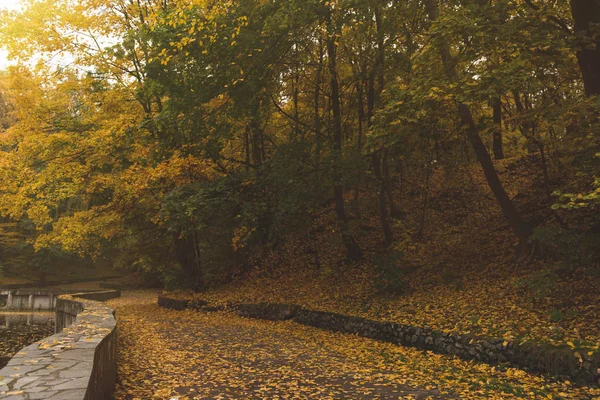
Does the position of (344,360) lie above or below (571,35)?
below

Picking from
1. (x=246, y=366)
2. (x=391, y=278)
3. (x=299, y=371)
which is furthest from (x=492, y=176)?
(x=246, y=366)

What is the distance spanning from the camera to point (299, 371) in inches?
308

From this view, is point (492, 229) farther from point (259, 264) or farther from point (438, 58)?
point (259, 264)

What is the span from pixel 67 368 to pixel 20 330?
672 inches

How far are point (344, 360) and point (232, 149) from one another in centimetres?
1495

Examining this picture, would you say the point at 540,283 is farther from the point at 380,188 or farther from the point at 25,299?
the point at 25,299

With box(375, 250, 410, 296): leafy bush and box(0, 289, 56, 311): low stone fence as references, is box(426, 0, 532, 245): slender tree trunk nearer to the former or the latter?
box(375, 250, 410, 296): leafy bush

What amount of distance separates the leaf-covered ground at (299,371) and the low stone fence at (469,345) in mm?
244

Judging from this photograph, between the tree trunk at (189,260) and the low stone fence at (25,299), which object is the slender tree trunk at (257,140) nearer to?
the tree trunk at (189,260)

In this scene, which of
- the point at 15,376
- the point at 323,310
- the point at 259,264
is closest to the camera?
the point at 15,376

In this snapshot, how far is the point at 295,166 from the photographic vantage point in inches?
561

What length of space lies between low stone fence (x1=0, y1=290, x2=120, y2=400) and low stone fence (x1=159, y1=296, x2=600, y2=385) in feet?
16.7

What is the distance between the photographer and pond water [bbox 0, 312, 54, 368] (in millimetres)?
13914

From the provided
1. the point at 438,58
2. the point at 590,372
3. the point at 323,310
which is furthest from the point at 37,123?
the point at 590,372
